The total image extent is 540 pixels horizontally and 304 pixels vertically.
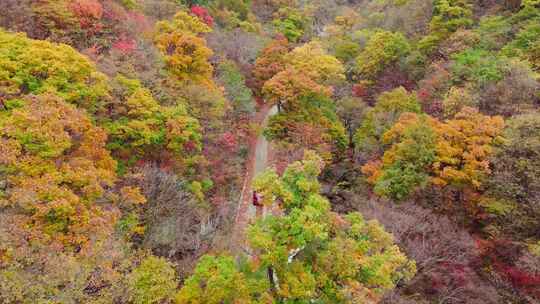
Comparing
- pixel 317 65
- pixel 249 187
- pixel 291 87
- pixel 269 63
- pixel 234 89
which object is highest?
pixel 269 63

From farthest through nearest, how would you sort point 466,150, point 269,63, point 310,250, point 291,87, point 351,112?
point 269,63 < point 351,112 < point 291,87 < point 466,150 < point 310,250

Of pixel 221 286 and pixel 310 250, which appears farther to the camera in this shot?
pixel 310 250

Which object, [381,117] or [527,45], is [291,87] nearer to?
[381,117]

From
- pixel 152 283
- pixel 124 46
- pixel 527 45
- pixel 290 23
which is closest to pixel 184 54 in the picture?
pixel 124 46

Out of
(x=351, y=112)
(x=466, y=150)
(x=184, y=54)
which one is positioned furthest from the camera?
(x=351, y=112)

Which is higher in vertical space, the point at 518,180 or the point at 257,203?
the point at 518,180

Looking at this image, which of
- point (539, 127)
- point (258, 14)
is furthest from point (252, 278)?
point (258, 14)

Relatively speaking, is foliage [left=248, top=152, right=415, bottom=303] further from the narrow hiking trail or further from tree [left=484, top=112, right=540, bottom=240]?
tree [left=484, top=112, right=540, bottom=240]

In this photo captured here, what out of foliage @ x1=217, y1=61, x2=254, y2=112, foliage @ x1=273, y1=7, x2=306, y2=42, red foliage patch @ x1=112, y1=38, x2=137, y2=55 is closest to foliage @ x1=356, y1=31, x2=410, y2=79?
foliage @ x1=217, y1=61, x2=254, y2=112
